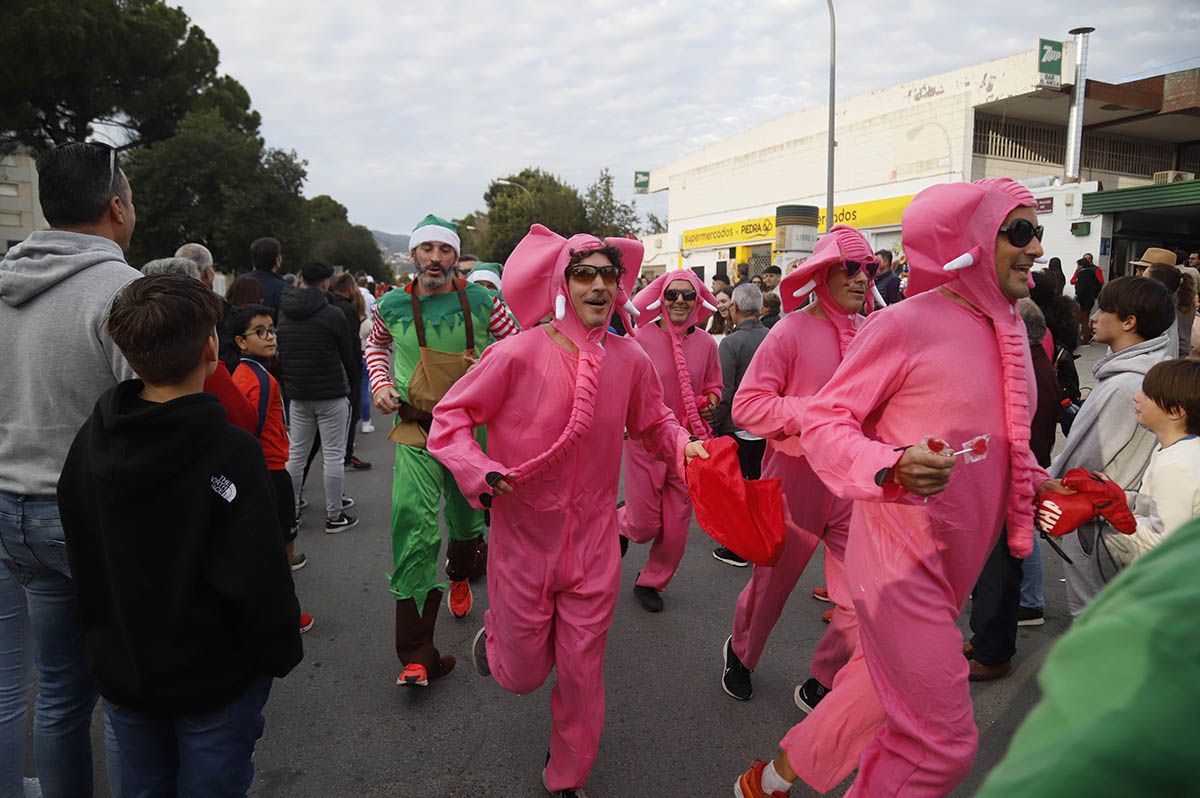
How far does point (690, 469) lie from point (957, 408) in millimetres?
880

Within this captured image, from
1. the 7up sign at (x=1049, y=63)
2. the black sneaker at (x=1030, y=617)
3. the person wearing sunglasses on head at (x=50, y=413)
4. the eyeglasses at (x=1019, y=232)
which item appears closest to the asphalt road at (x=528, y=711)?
the black sneaker at (x=1030, y=617)

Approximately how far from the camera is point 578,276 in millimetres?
2955

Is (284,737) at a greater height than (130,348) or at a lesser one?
lesser

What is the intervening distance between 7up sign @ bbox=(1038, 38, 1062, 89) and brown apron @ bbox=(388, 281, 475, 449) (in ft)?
85.9

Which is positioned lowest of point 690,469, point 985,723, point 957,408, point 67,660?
point 985,723

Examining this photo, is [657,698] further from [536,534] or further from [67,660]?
[67,660]

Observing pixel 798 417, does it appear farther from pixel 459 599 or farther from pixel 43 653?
pixel 43 653

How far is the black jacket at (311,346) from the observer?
233 inches

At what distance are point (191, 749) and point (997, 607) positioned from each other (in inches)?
137

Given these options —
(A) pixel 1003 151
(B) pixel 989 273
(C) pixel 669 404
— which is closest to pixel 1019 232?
(B) pixel 989 273

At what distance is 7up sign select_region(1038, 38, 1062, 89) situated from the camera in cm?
2356

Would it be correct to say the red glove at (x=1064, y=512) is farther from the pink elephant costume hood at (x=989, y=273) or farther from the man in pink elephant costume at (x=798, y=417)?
the man in pink elephant costume at (x=798, y=417)

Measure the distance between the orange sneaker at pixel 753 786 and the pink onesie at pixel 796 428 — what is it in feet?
1.82

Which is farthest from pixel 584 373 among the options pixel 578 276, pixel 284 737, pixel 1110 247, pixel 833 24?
pixel 1110 247
